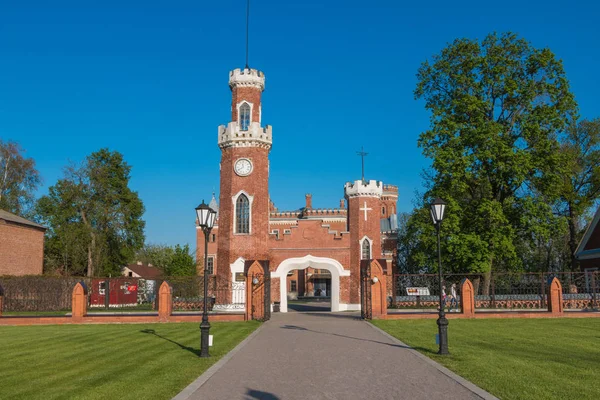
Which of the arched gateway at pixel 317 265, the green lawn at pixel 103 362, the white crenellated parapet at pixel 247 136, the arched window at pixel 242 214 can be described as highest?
the white crenellated parapet at pixel 247 136

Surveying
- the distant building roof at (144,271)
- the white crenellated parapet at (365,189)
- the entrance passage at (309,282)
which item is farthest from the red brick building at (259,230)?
the distant building roof at (144,271)

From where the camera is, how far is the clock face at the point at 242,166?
1248 inches

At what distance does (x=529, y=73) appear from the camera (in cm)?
2970

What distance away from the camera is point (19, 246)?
126ft

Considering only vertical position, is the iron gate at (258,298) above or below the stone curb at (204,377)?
above

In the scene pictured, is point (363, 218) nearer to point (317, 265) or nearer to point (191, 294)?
point (317, 265)

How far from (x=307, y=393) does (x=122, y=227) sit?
1562 inches

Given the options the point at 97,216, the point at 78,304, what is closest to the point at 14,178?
the point at 97,216

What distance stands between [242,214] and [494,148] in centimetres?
1395

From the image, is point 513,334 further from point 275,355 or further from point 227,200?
point 227,200

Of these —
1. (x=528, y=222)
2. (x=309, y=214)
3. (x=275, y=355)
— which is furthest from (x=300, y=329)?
(x=309, y=214)

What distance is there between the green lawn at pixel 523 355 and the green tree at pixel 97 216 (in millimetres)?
30755

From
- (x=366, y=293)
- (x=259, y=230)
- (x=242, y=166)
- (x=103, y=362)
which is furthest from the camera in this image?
(x=242, y=166)

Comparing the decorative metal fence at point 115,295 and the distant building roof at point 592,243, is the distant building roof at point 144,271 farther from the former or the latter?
the distant building roof at point 592,243
